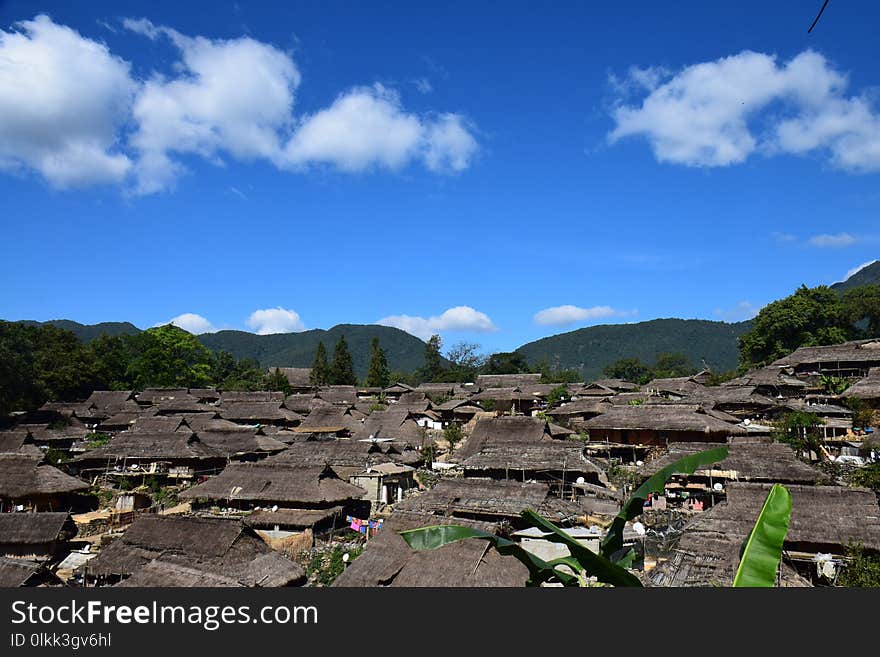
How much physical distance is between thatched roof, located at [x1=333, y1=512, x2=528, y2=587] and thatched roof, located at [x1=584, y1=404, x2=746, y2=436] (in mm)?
14988

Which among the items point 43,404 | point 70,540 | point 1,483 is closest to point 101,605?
point 70,540

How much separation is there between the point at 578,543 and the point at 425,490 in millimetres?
18307

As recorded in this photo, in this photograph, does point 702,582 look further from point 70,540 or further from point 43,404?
point 43,404

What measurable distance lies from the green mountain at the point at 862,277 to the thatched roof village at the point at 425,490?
226 ft

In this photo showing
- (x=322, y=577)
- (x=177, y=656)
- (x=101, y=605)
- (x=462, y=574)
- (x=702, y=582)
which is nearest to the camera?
(x=177, y=656)

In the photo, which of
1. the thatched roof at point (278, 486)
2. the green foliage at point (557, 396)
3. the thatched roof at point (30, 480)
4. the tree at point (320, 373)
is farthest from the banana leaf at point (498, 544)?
the tree at point (320, 373)

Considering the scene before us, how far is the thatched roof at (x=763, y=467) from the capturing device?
706 inches

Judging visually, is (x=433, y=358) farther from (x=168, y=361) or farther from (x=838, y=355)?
(x=838, y=355)

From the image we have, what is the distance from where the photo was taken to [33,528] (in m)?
17.1

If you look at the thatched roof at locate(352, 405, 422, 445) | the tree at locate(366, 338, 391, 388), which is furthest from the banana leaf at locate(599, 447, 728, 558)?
the tree at locate(366, 338, 391, 388)

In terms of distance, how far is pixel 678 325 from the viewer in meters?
143

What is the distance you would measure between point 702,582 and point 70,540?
18.1 metres

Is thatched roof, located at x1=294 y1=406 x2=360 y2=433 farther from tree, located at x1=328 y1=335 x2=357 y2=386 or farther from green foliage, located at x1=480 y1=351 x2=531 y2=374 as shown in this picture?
green foliage, located at x1=480 y1=351 x2=531 y2=374

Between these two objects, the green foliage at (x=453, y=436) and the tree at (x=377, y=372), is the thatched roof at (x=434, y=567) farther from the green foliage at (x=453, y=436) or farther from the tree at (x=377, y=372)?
the tree at (x=377, y=372)
